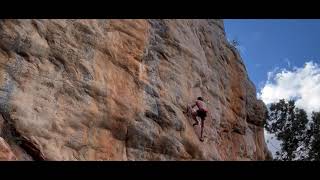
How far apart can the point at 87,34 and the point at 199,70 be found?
4793 millimetres

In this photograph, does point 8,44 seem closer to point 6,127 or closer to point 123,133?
point 6,127

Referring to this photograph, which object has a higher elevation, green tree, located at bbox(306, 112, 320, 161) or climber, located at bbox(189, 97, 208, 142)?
green tree, located at bbox(306, 112, 320, 161)

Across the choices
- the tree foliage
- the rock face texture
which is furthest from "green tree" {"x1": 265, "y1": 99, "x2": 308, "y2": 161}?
the rock face texture

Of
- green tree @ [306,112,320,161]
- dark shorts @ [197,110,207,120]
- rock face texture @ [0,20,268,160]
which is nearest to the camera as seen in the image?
rock face texture @ [0,20,268,160]

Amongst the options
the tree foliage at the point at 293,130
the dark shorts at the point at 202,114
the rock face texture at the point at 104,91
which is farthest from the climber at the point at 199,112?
the tree foliage at the point at 293,130

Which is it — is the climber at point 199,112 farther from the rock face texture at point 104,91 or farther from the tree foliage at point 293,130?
the tree foliage at point 293,130

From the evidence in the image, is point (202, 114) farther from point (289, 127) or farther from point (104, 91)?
point (289, 127)

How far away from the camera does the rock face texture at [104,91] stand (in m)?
8.76

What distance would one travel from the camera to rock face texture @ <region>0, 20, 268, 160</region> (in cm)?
876

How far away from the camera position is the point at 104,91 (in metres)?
10.3

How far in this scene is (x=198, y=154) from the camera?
12.2 m

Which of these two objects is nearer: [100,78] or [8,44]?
[8,44]

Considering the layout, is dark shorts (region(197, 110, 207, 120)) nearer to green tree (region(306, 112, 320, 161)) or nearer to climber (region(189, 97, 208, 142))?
climber (region(189, 97, 208, 142))
